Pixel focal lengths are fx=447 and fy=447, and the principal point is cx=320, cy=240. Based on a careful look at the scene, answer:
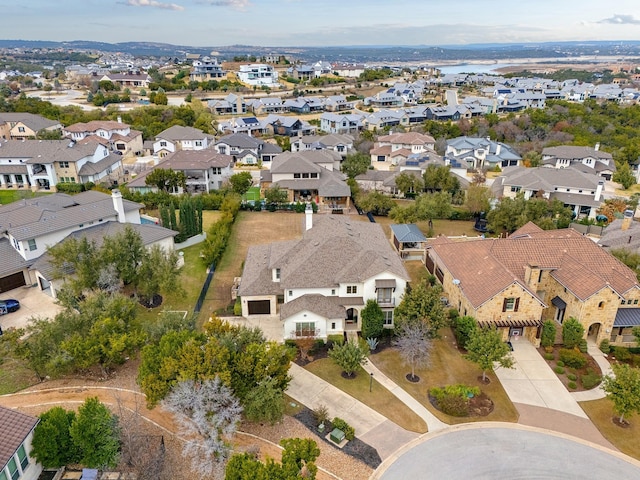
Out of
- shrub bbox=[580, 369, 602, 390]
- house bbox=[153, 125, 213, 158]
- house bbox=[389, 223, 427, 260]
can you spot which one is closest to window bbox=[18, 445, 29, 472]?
shrub bbox=[580, 369, 602, 390]

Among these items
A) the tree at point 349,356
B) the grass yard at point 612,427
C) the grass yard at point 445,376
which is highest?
the tree at point 349,356

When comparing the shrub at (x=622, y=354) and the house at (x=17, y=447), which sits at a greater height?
the house at (x=17, y=447)

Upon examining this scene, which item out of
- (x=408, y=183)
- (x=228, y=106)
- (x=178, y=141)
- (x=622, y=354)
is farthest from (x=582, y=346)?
(x=228, y=106)

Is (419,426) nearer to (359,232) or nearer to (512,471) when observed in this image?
(512,471)

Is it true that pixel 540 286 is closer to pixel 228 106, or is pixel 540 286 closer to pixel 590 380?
pixel 590 380

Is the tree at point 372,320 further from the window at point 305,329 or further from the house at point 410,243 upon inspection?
the house at point 410,243

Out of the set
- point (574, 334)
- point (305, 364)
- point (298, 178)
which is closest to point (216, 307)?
point (305, 364)

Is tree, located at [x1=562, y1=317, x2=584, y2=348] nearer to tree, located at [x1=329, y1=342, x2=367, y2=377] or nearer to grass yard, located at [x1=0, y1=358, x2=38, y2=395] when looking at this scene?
tree, located at [x1=329, y1=342, x2=367, y2=377]

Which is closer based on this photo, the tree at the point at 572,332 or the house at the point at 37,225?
the tree at the point at 572,332

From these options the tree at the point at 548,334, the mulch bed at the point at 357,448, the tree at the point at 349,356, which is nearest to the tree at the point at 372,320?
the tree at the point at 349,356
